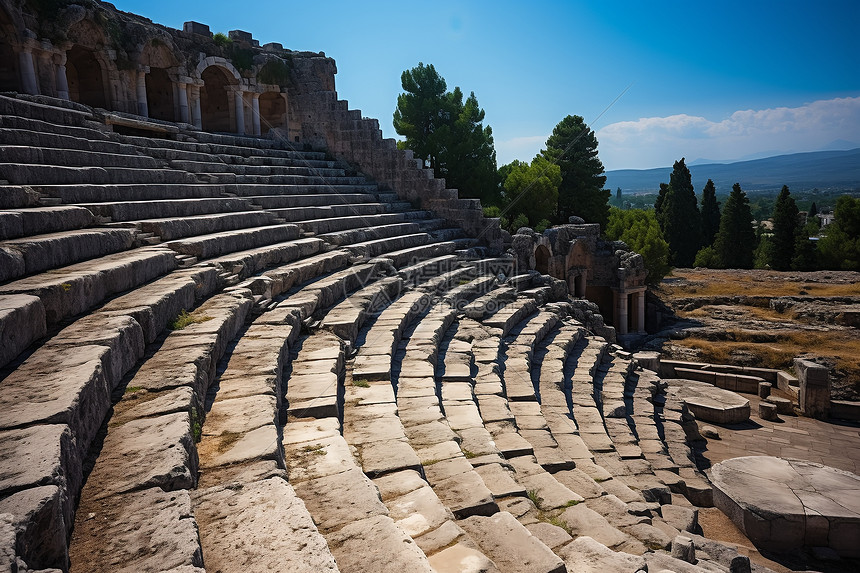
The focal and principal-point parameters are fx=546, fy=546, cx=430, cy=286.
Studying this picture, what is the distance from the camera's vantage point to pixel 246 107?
1823 centimetres

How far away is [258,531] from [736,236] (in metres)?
46.3

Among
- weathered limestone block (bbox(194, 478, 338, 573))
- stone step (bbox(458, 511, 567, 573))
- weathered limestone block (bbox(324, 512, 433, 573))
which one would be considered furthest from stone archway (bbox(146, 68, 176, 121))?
weathered limestone block (bbox(324, 512, 433, 573))

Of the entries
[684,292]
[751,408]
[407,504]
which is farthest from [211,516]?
[684,292]

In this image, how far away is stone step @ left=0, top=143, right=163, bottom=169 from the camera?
7570 millimetres

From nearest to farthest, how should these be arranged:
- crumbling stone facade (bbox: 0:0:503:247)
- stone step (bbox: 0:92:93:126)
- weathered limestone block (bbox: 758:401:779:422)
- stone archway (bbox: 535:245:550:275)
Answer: stone step (bbox: 0:92:93:126)
crumbling stone facade (bbox: 0:0:503:247)
weathered limestone block (bbox: 758:401:779:422)
stone archway (bbox: 535:245:550:275)

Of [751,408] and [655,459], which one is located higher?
[655,459]

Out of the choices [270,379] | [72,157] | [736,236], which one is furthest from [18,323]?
[736,236]

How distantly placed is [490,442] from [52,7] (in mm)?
14143

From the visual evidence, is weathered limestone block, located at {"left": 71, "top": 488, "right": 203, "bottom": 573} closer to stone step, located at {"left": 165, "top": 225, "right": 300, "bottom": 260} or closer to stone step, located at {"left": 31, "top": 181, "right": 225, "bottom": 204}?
stone step, located at {"left": 165, "top": 225, "right": 300, "bottom": 260}

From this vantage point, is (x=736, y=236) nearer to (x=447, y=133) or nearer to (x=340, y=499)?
(x=447, y=133)

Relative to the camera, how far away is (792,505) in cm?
815

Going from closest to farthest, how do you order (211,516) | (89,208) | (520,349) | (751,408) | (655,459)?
(211,516) → (89,208) → (655,459) → (520,349) → (751,408)

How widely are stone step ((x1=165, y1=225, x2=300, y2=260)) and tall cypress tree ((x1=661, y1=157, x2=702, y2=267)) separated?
40.8m

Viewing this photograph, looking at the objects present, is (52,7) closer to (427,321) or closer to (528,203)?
(427,321)
